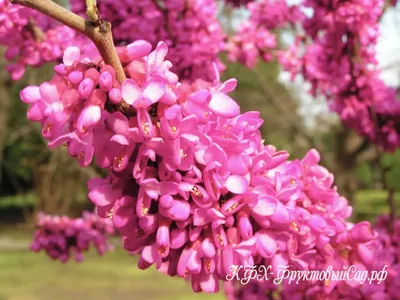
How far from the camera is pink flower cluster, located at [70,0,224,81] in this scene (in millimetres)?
2238

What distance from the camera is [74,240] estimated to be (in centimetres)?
394

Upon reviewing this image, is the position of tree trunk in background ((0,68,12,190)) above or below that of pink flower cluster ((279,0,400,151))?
below

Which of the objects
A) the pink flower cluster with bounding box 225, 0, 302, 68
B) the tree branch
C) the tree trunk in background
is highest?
the tree branch

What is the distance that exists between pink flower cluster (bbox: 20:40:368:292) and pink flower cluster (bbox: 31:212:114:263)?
261 centimetres

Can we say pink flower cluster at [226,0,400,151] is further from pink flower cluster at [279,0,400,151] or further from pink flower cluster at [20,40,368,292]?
pink flower cluster at [20,40,368,292]

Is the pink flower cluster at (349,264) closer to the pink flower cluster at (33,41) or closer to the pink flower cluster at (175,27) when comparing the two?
the pink flower cluster at (175,27)

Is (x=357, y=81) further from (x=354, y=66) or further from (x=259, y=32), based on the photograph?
(x=259, y=32)

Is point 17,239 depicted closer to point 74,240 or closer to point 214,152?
point 74,240

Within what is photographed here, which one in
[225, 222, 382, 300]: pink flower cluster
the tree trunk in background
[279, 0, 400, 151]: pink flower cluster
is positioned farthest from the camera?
the tree trunk in background

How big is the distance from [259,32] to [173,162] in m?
3.24

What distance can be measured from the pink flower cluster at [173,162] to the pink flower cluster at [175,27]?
1037 mm

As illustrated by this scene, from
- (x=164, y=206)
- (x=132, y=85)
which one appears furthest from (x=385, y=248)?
(x=132, y=85)

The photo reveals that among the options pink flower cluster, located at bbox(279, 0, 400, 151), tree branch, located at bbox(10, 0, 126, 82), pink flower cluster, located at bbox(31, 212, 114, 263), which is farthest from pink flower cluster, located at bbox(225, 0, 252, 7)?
tree branch, located at bbox(10, 0, 126, 82)

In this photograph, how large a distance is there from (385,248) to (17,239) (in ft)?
60.8
